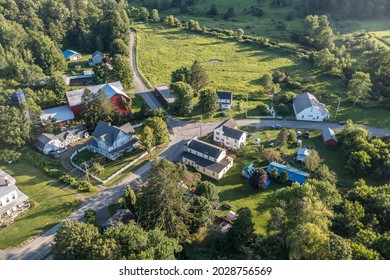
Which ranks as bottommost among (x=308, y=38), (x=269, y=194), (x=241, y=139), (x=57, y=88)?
(x=269, y=194)

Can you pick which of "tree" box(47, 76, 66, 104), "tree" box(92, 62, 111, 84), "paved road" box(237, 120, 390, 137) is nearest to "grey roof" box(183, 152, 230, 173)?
"paved road" box(237, 120, 390, 137)

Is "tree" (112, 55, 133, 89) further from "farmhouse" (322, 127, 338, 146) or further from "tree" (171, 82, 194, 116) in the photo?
"farmhouse" (322, 127, 338, 146)

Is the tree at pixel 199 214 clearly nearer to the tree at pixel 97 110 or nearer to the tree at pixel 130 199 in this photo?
the tree at pixel 130 199

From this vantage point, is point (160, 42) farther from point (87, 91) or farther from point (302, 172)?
point (302, 172)

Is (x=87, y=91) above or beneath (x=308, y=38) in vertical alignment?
beneath

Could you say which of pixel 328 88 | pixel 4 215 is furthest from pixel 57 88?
pixel 328 88

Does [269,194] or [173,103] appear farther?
[173,103]

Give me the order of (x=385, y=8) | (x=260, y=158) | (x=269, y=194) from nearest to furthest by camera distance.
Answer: (x=269, y=194), (x=260, y=158), (x=385, y=8)
